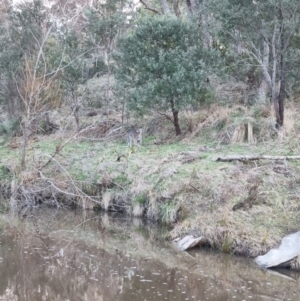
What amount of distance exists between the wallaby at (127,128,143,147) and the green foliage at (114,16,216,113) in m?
0.82

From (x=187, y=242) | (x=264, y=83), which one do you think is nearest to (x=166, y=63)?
(x=264, y=83)

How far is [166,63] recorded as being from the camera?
1308cm

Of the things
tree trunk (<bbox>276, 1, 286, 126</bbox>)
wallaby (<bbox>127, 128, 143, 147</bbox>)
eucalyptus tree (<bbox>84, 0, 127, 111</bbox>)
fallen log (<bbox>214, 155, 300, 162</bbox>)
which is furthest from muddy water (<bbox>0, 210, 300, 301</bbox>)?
eucalyptus tree (<bbox>84, 0, 127, 111</bbox>)

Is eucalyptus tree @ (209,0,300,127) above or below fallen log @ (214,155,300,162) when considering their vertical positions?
above

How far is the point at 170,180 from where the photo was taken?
33.1ft

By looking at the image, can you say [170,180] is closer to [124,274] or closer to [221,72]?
[124,274]

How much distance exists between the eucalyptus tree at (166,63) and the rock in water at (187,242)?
5.57 meters

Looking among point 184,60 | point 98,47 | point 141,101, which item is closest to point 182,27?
point 184,60

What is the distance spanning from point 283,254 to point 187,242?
166 cm

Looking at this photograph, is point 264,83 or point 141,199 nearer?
point 141,199

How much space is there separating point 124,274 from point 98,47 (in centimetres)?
1165

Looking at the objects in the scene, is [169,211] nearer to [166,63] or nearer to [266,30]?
[166,63]

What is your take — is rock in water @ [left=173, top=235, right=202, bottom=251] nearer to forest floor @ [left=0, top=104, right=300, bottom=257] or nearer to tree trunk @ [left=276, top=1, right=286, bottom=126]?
forest floor @ [left=0, top=104, right=300, bottom=257]

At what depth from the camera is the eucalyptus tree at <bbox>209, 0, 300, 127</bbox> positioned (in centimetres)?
1163
